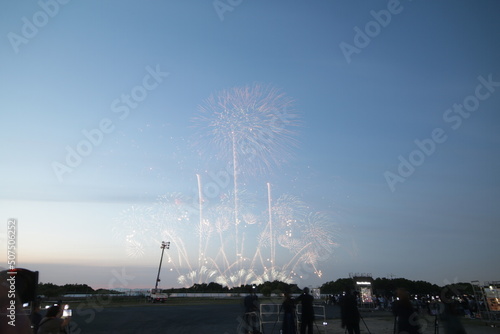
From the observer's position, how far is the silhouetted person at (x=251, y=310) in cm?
1301

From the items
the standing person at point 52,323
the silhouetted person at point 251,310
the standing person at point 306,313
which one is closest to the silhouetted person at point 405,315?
the standing person at point 306,313

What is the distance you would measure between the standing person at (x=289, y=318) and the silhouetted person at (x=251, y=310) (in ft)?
4.98

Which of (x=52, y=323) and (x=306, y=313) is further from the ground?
(x=52, y=323)

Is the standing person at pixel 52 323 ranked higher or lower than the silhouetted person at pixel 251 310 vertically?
higher

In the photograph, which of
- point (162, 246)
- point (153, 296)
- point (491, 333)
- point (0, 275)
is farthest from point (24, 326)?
point (162, 246)

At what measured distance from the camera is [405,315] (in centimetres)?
888

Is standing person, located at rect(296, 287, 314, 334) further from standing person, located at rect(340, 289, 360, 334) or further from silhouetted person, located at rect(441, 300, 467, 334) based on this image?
silhouetted person, located at rect(441, 300, 467, 334)

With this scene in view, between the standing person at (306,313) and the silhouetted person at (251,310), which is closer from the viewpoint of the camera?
the standing person at (306,313)

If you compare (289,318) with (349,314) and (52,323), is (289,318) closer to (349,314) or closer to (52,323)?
(349,314)

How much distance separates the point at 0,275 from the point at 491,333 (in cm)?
1922

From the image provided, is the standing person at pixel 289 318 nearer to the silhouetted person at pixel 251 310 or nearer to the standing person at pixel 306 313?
the standing person at pixel 306 313

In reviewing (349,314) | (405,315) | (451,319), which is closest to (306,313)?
(349,314)

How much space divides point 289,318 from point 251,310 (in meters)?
2.15

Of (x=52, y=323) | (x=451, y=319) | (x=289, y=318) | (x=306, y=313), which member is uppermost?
(x=52, y=323)
